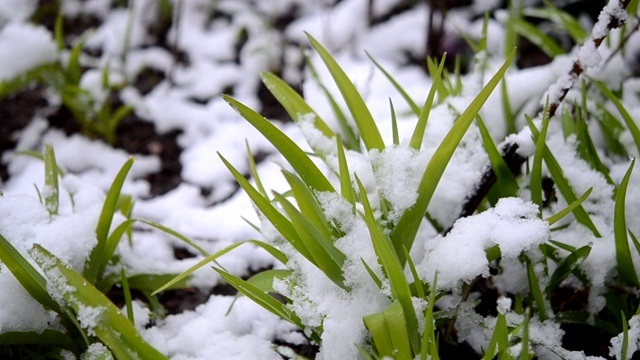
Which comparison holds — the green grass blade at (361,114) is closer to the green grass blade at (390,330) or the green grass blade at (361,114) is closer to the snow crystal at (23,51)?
the green grass blade at (390,330)

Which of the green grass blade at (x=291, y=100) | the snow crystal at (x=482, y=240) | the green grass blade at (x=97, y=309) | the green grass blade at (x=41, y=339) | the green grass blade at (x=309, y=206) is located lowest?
the green grass blade at (x=41, y=339)

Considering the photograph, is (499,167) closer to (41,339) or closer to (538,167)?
(538,167)

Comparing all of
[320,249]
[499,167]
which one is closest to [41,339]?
[320,249]

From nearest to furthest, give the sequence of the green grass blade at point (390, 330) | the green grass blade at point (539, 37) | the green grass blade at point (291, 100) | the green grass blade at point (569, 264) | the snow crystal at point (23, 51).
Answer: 1. the green grass blade at point (390, 330)
2. the green grass blade at point (569, 264)
3. the green grass blade at point (291, 100)
4. the green grass blade at point (539, 37)
5. the snow crystal at point (23, 51)

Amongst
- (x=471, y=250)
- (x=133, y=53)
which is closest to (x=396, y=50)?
(x=133, y=53)

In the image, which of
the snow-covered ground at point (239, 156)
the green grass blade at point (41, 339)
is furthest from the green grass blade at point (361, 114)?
the green grass blade at point (41, 339)

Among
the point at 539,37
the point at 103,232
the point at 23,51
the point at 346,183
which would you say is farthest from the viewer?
the point at 23,51
